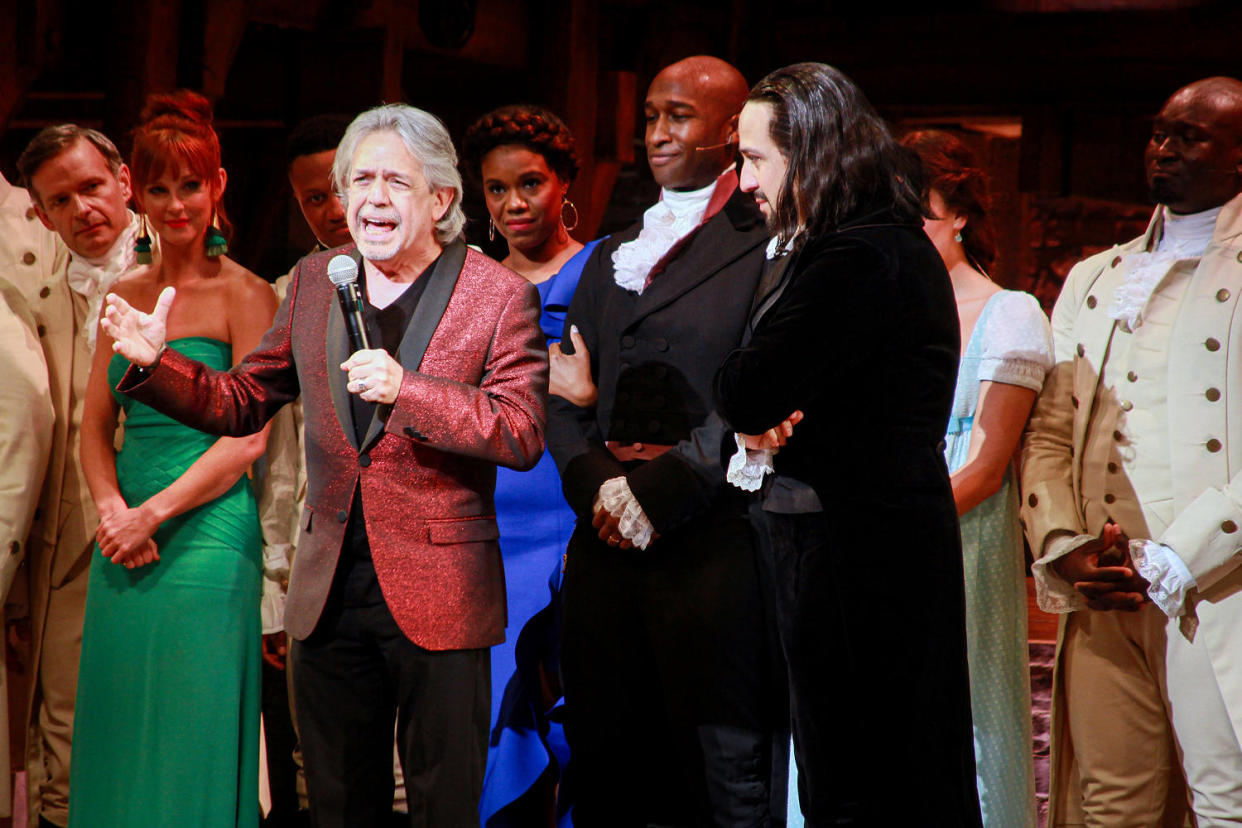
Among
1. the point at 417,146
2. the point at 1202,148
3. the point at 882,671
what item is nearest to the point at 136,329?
the point at 417,146

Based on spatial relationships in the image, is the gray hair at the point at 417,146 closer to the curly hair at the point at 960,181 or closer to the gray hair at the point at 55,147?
the curly hair at the point at 960,181

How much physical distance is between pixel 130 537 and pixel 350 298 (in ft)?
3.71

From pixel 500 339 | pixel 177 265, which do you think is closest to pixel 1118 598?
pixel 500 339

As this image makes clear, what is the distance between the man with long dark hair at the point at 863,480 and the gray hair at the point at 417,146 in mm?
657

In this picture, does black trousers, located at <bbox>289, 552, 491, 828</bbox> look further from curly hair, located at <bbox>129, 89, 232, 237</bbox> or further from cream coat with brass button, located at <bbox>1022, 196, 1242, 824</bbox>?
cream coat with brass button, located at <bbox>1022, 196, 1242, 824</bbox>

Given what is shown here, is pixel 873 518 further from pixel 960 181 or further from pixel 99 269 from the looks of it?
pixel 99 269

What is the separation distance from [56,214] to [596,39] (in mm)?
3443

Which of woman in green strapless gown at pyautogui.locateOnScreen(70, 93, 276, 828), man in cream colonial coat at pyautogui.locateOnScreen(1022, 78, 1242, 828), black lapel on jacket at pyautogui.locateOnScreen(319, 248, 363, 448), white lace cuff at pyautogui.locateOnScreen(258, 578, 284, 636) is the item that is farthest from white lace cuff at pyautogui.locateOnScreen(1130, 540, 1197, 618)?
white lace cuff at pyautogui.locateOnScreen(258, 578, 284, 636)

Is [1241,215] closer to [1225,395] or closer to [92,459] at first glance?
[1225,395]

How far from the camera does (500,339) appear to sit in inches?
101

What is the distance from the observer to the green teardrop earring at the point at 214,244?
10.9 ft

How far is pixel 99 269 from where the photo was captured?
375 cm

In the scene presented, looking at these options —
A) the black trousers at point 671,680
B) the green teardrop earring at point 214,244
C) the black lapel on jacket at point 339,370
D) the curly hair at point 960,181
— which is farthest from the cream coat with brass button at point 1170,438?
the green teardrop earring at point 214,244

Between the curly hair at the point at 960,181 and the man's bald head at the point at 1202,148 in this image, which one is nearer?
the man's bald head at the point at 1202,148
